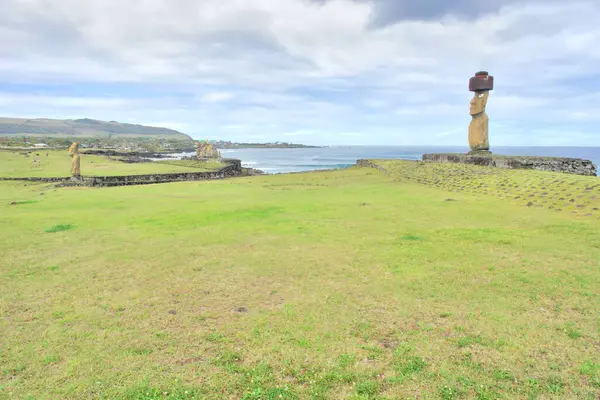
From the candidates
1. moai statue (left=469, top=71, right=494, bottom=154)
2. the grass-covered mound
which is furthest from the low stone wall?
moai statue (left=469, top=71, right=494, bottom=154)

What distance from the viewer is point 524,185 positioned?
20.6m

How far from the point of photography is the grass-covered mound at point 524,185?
16.5m

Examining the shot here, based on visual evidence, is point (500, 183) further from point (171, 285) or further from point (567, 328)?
point (171, 285)

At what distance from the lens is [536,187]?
19609mm

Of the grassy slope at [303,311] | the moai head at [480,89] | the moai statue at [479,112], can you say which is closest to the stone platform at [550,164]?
the moai statue at [479,112]

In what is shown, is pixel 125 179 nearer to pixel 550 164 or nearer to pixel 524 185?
pixel 524 185

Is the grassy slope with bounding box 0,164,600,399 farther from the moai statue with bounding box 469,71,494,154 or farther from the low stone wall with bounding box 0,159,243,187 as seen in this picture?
the low stone wall with bounding box 0,159,243,187

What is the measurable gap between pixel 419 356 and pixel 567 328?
10.0 ft

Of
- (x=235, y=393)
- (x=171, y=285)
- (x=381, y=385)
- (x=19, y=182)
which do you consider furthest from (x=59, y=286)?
(x=19, y=182)

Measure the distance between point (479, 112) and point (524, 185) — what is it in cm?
1451

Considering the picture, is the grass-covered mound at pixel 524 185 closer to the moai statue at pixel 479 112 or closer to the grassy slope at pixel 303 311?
the grassy slope at pixel 303 311

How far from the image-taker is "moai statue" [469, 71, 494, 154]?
31.6 m

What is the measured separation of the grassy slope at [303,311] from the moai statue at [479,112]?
20.8 meters

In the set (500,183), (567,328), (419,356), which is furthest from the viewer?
(500,183)
